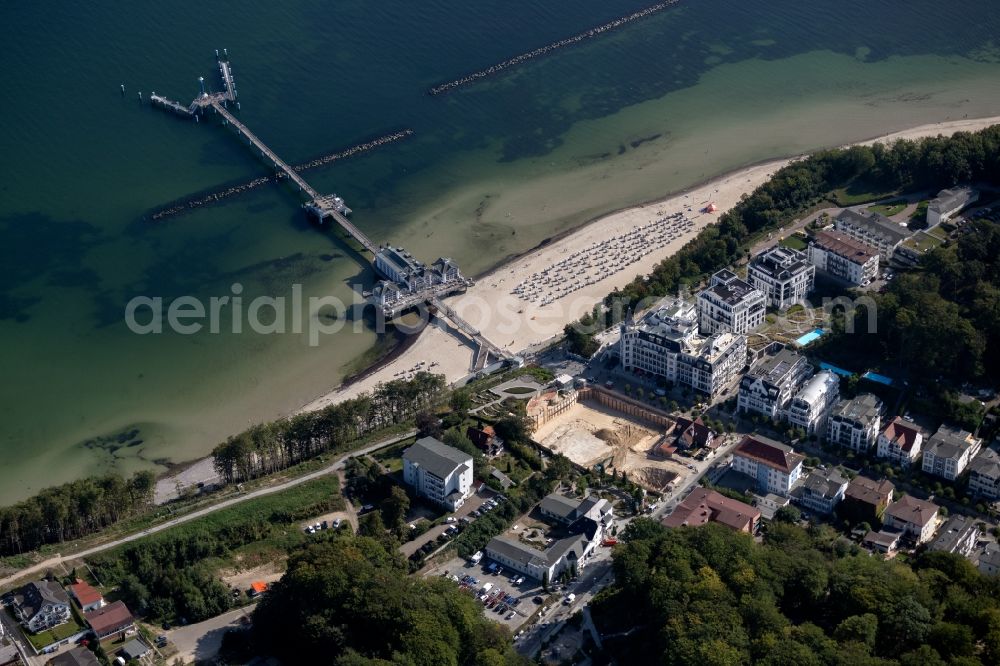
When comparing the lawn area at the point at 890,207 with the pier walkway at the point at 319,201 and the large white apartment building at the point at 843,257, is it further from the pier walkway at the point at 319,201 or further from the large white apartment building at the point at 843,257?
the pier walkway at the point at 319,201

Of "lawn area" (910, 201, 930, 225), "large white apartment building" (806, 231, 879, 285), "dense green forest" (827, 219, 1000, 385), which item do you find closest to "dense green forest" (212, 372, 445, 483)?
"dense green forest" (827, 219, 1000, 385)

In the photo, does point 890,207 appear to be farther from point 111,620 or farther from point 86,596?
point 86,596

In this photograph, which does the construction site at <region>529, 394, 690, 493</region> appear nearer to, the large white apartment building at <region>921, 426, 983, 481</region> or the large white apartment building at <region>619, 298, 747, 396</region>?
the large white apartment building at <region>619, 298, 747, 396</region>

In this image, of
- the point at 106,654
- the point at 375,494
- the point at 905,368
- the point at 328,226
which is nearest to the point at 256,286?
the point at 328,226

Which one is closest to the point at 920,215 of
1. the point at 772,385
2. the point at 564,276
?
the point at 772,385

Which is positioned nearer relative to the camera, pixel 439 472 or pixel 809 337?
pixel 439 472

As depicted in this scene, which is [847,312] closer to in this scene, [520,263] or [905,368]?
[905,368]
